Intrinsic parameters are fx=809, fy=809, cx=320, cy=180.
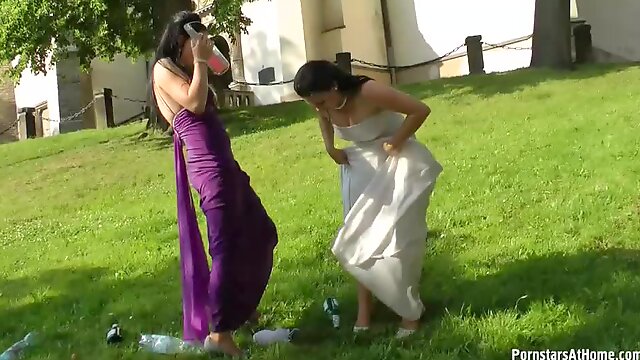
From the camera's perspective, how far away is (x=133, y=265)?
23.7ft

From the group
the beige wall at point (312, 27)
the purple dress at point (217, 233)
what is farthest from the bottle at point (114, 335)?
the beige wall at point (312, 27)

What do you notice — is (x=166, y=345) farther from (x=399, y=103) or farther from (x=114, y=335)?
(x=399, y=103)

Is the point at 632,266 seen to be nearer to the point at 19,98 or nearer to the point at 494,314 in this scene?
the point at 494,314

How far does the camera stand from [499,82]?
1631 cm

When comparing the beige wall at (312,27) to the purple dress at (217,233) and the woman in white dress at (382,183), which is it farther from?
the purple dress at (217,233)

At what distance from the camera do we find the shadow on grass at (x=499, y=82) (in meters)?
15.6

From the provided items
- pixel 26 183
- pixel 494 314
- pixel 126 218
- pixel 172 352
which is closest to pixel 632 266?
pixel 494 314

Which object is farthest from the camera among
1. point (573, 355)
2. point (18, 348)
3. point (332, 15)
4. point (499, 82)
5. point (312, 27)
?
point (332, 15)

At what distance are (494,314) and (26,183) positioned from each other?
37.0 ft

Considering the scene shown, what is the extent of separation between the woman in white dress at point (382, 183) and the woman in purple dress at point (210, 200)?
508 millimetres

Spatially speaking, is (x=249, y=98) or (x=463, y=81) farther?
(x=249, y=98)

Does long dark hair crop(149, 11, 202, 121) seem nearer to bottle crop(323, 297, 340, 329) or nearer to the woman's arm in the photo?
the woman's arm

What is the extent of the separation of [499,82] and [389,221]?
487 inches

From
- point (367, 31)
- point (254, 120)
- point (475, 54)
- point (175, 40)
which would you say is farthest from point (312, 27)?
point (175, 40)
